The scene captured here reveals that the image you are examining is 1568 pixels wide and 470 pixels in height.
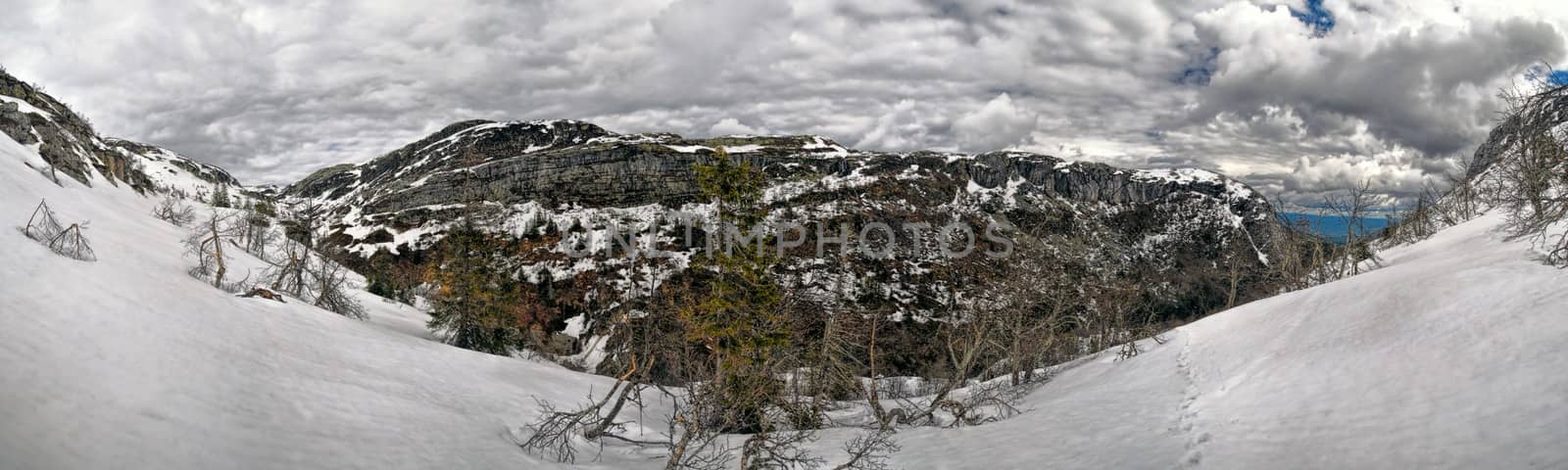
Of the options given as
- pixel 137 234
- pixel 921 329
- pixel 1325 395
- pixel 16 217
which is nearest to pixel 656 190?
pixel 921 329

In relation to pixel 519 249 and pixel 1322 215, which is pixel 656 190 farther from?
pixel 1322 215

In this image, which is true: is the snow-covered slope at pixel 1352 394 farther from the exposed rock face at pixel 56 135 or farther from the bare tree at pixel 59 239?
the exposed rock face at pixel 56 135

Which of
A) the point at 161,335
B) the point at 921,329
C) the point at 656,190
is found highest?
the point at 656,190

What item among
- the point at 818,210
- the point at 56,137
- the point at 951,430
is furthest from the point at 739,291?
the point at 818,210

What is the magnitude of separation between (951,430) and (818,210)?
372ft

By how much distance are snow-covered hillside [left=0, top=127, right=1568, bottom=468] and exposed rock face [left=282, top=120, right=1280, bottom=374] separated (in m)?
52.9

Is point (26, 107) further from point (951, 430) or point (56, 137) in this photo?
point (951, 430)

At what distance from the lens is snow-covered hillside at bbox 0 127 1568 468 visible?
7.71 m

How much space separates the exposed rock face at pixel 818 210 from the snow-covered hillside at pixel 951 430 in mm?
52936

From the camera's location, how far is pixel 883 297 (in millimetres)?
88250

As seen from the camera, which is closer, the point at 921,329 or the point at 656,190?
the point at 921,329

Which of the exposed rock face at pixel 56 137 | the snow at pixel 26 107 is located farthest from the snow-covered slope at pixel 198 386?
the snow at pixel 26 107

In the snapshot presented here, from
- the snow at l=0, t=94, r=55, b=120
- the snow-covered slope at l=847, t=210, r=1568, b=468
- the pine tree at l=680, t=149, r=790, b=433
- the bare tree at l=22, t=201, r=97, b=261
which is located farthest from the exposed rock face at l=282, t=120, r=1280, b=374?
the snow-covered slope at l=847, t=210, r=1568, b=468

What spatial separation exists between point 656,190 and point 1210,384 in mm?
136837
